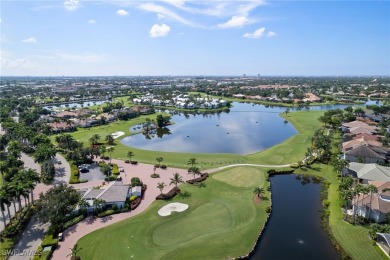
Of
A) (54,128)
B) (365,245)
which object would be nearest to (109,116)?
→ (54,128)

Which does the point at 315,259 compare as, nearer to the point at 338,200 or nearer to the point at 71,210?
the point at 338,200

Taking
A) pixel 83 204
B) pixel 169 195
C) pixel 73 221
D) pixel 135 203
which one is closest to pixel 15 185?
pixel 73 221

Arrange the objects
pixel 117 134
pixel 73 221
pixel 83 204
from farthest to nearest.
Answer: pixel 117 134 → pixel 83 204 → pixel 73 221

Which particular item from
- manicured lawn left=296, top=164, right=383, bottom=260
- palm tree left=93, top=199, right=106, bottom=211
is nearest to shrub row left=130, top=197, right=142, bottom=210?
palm tree left=93, top=199, right=106, bottom=211

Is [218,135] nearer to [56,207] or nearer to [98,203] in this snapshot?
[98,203]

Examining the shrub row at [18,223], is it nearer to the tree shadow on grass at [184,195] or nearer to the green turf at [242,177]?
the tree shadow on grass at [184,195]

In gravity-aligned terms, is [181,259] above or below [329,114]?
below
